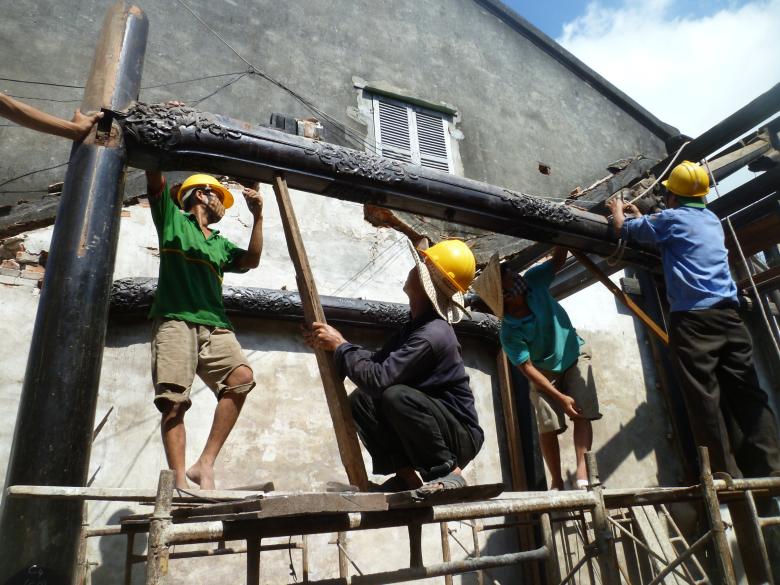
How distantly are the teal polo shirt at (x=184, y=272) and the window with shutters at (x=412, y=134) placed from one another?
558 centimetres

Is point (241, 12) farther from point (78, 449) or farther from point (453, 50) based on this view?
point (78, 449)

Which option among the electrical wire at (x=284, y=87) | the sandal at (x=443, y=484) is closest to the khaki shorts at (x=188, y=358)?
the sandal at (x=443, y=484)

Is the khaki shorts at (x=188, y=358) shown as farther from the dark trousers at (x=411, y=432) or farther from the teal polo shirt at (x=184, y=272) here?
the dark trousers at (x=411, y=432)

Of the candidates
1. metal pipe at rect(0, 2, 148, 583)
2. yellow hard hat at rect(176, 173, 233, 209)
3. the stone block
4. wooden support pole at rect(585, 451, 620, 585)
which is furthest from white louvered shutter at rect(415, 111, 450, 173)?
wooden support pole at rect(585, 451, 620, 585)

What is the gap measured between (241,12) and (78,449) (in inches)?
316

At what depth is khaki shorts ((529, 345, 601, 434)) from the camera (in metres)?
5.47

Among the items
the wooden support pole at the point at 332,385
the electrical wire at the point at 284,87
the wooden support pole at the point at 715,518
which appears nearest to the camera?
the wooden support pole at the point at 332,385

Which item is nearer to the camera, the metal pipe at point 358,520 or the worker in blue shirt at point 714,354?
the metal pipe at point 358,520

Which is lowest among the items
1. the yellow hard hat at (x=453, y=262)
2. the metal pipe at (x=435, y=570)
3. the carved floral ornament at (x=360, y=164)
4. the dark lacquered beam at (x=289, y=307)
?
the metal pipe at (x=435, y=570)

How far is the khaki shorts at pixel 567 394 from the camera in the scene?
547cm

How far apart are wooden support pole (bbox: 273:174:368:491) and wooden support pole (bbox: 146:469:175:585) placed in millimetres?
952

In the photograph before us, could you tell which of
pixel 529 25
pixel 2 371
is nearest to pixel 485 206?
pixel 2 371

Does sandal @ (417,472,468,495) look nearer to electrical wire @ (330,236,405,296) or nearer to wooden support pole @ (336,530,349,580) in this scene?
wooden support pole @ (336,530,349,580)

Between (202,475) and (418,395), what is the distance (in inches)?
58.6
